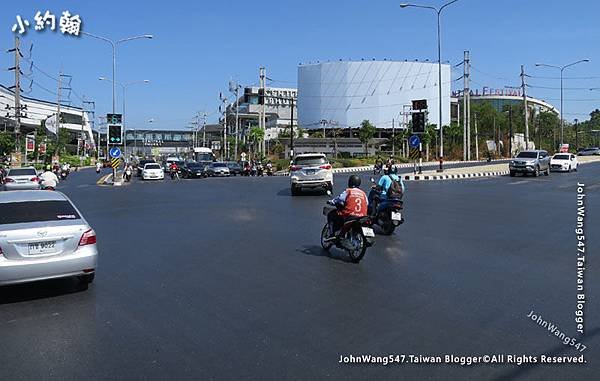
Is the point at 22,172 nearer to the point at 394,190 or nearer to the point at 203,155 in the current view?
the point at 394,190

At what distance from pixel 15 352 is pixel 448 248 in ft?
25.9

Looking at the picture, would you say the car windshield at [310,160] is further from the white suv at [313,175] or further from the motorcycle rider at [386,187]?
the motorcycle rider at [386,187]

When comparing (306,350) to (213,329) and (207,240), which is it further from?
(207,240)

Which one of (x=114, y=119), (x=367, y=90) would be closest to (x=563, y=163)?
(x=114, y=119)

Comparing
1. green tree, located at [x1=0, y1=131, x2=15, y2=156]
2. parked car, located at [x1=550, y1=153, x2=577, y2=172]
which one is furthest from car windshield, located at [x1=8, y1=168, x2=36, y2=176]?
parked car, located at [x1=550, y1=153, x2=577, y2=172]

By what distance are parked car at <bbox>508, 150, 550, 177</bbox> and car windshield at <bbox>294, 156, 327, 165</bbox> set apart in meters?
19.3

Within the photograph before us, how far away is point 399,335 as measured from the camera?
588cm

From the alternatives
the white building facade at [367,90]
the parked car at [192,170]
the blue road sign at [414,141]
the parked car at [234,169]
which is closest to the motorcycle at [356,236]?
the blue road sign at [414,141]

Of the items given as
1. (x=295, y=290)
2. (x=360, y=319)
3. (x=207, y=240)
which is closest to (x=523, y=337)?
(x=360, y=319)

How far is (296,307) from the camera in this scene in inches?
274

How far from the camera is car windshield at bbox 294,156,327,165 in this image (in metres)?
24.5

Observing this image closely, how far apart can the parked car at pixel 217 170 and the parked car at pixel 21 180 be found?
2008cm

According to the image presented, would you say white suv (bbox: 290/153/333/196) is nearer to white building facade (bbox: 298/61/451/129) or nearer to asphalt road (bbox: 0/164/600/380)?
asphalt road (bbox: 0/164/600/380)

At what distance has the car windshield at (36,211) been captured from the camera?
7773 mm
